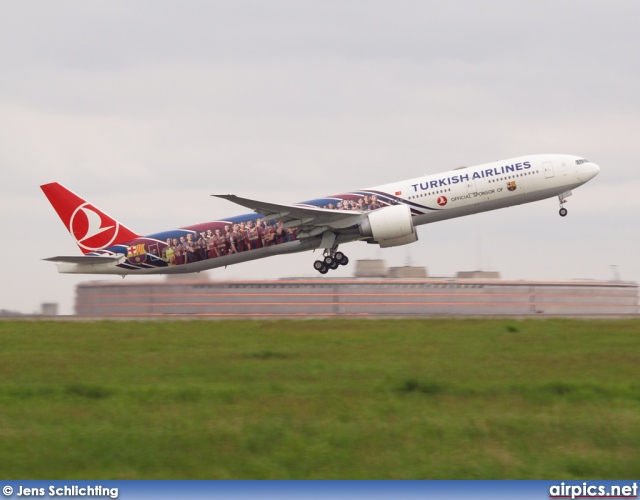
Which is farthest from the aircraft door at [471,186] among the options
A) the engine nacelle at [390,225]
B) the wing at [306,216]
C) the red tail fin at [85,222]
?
the red tail fin at [85,222]

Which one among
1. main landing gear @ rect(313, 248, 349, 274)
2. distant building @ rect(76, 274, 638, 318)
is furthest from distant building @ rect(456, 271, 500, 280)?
main landing gear @ rect(313, 248, 349, 274)

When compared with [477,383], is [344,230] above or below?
above

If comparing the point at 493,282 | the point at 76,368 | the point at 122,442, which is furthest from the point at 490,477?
the point at 493,282

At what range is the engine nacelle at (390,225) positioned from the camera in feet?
136

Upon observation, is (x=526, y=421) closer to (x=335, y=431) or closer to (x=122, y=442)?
(x=335, y=431)

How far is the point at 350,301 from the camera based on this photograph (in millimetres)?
72562

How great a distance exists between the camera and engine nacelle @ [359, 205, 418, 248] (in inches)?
1634

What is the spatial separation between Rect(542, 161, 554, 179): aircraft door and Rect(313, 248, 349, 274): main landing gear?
1015cm

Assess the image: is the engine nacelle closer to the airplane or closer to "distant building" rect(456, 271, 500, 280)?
the airplane

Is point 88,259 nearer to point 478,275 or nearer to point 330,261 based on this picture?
point 330,261

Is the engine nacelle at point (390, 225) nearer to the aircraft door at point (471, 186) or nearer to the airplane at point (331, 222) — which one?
the airplane at point (331, 222)

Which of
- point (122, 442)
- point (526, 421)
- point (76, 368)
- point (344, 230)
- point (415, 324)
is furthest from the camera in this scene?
point (344, 230)

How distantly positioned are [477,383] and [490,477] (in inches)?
302

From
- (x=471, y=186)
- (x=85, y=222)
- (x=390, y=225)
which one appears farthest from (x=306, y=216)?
(x=85, y=222)
